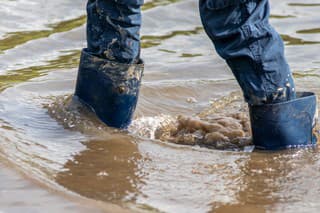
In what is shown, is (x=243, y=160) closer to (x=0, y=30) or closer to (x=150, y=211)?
(x=150, y=211)

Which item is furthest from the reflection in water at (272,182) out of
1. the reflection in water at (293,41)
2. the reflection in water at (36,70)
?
the reflection in water at (293,41)

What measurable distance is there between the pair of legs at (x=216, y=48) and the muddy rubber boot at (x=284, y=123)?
2 cm

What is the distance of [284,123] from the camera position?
10.8 ft

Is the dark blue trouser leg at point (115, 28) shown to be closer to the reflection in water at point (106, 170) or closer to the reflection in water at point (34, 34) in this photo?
the reflection in water at point (106, 170)

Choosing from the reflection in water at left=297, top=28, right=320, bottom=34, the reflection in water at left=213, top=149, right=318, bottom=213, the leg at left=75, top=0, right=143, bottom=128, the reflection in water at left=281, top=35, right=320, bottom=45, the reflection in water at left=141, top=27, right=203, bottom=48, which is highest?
the leg at left=75, top=0, right=143, bottom=128

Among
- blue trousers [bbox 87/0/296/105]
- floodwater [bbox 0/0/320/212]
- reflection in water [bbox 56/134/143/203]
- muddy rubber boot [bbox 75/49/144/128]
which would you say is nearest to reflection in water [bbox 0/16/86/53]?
floodwater [bbox 0/0/320/212]

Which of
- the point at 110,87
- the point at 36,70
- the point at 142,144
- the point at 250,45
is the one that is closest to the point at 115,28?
the point at 110,87

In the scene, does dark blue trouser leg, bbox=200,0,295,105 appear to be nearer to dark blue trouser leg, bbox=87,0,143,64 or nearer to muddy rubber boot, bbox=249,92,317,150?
muddy rubber boot, bbox=249,92,317,150

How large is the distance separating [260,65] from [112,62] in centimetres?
66

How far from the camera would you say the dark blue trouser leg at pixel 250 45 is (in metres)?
3.13

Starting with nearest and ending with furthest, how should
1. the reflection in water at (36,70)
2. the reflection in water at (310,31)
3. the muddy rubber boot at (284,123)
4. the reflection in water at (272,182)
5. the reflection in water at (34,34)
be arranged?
the reflection in water at (272,182) → the muddy rubber boot at (284,123) → the reflection in water at (36,70) → the reflection in water at (34,34) → the reflection in water at (310,31)

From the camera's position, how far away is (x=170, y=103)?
417 centimetres

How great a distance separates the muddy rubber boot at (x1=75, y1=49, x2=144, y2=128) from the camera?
356 centimetres

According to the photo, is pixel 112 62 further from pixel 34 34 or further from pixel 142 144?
pixel 34 34
